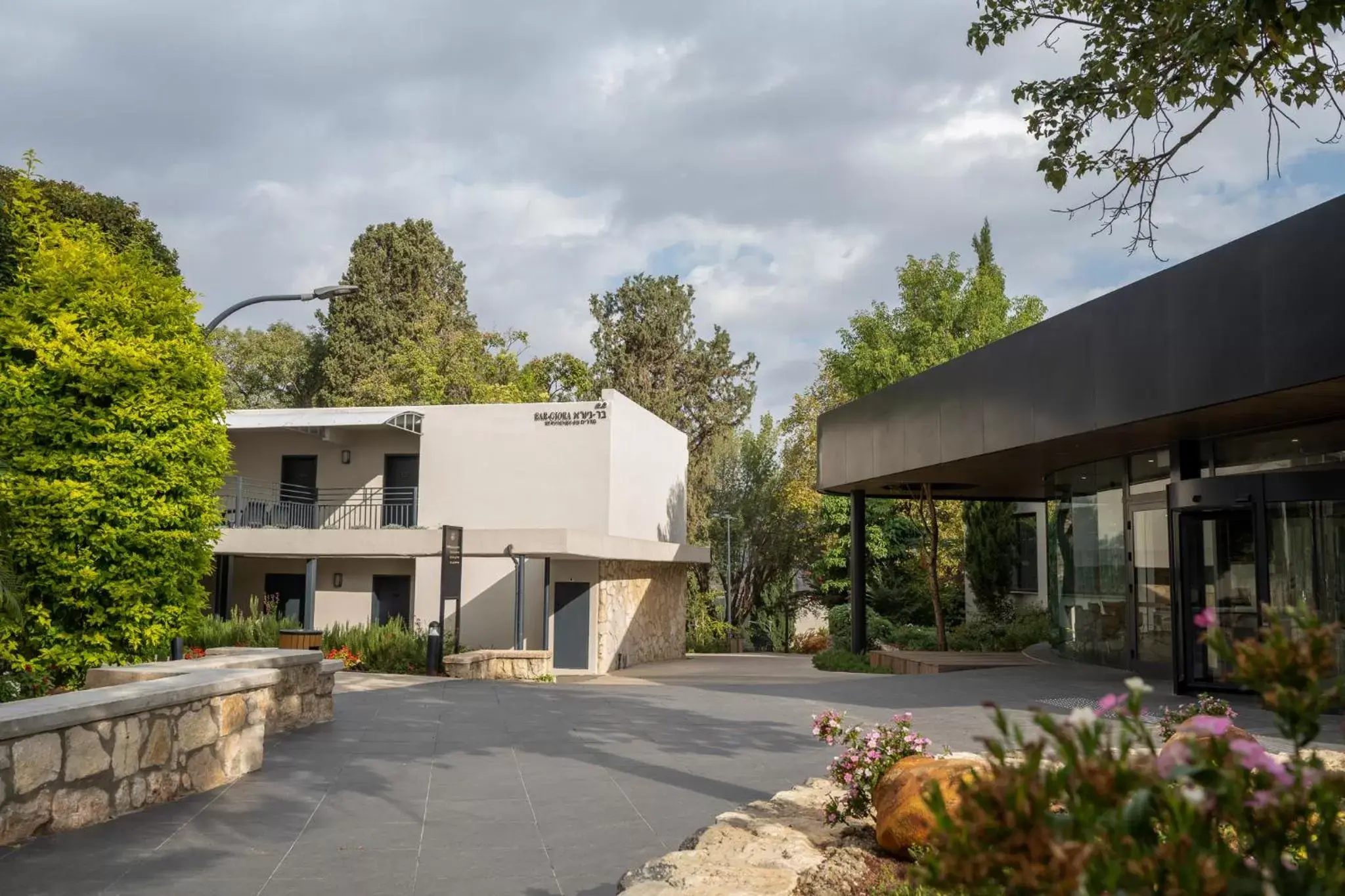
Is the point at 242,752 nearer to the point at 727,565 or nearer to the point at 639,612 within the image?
the point at 639,612

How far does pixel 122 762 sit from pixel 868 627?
2475 cm

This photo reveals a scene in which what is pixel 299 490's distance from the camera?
30.2 meters

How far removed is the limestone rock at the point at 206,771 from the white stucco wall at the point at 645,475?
786 inches

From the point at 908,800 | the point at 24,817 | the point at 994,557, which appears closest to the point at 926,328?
the point at 994,557

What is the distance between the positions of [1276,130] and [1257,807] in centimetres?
783

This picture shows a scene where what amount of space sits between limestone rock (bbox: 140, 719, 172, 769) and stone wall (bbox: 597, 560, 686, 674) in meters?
19.4

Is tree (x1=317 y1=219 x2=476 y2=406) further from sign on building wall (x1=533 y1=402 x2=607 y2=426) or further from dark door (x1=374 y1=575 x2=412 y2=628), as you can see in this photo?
sign on building wall (x1=533 y1=402 x2=607 y2=426)

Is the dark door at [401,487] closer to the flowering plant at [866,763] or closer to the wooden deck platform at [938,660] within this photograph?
the wooden deck platform at [938,660]

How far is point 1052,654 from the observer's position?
65.3 feet

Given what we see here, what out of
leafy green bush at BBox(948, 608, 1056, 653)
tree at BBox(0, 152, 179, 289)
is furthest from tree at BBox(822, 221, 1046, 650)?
tree at BBox(0, 152, 179, 289)

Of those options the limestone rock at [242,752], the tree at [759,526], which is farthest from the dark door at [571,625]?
the limestone rock at [242,752]

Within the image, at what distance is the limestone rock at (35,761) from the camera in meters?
5.62

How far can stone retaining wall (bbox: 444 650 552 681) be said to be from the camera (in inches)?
737

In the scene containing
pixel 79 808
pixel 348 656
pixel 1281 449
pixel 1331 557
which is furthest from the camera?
pixel 348 656
